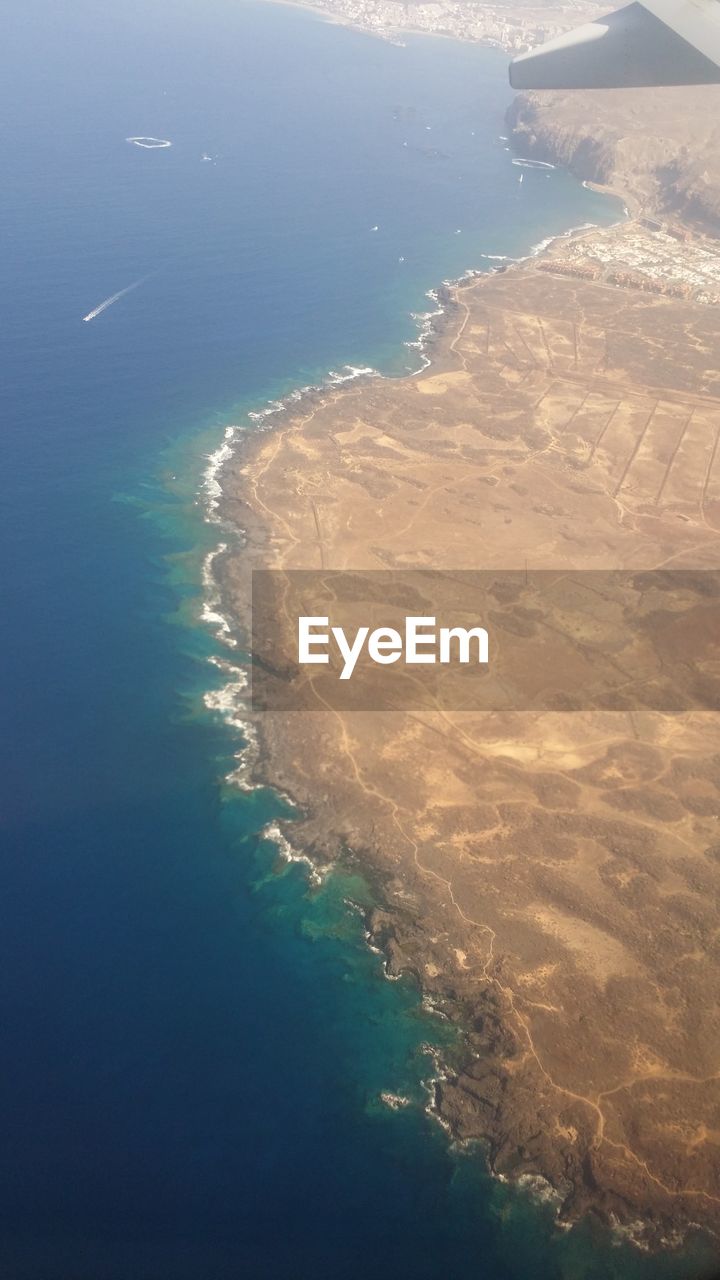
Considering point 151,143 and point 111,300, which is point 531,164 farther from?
point 111,300

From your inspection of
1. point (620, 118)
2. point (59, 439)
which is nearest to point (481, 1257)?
point (59, 439)

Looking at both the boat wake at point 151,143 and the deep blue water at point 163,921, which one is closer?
the deep blue water at point 163,921

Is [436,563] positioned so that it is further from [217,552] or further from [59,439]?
[59,439]

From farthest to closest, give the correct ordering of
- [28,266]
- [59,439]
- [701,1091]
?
[28,266] < [59,439] < [701,1091]
